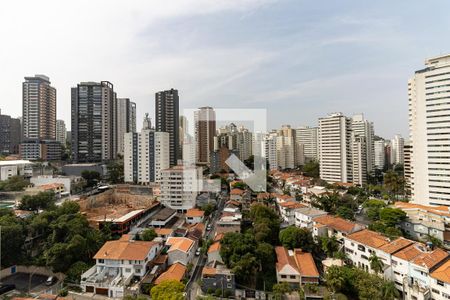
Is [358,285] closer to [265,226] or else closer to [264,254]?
[264,254]

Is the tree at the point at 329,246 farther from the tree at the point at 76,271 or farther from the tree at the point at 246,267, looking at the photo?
the tree at the point at 76,271

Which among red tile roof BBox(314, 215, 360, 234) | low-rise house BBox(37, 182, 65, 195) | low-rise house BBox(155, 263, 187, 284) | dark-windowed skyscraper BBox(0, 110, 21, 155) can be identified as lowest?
low-rise house BBox(155, 263, 187, 284)

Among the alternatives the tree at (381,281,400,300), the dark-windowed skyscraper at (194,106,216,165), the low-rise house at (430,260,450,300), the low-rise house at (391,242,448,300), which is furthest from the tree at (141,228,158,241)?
the dark-windowed skyscraper at (194,106,216,165)

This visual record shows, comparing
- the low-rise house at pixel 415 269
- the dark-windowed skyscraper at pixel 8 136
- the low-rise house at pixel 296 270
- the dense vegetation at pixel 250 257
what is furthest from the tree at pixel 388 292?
the dark-windowed skyscraper at pixel 8 136

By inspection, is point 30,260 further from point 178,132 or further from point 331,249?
point 178,132

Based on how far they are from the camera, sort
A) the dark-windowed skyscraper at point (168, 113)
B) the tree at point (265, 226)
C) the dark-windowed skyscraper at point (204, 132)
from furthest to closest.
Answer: the dark-windowed skyscraper at point (204, 132) < the dark-windowed skyscraper at point (168, 113) < the tree at point (265, 226)

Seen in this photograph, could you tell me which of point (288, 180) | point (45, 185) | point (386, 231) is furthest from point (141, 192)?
point (386, 231)

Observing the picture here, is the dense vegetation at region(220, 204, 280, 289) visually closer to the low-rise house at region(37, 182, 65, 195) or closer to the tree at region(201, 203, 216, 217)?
the tree at region(201, 203, 216, 217)
